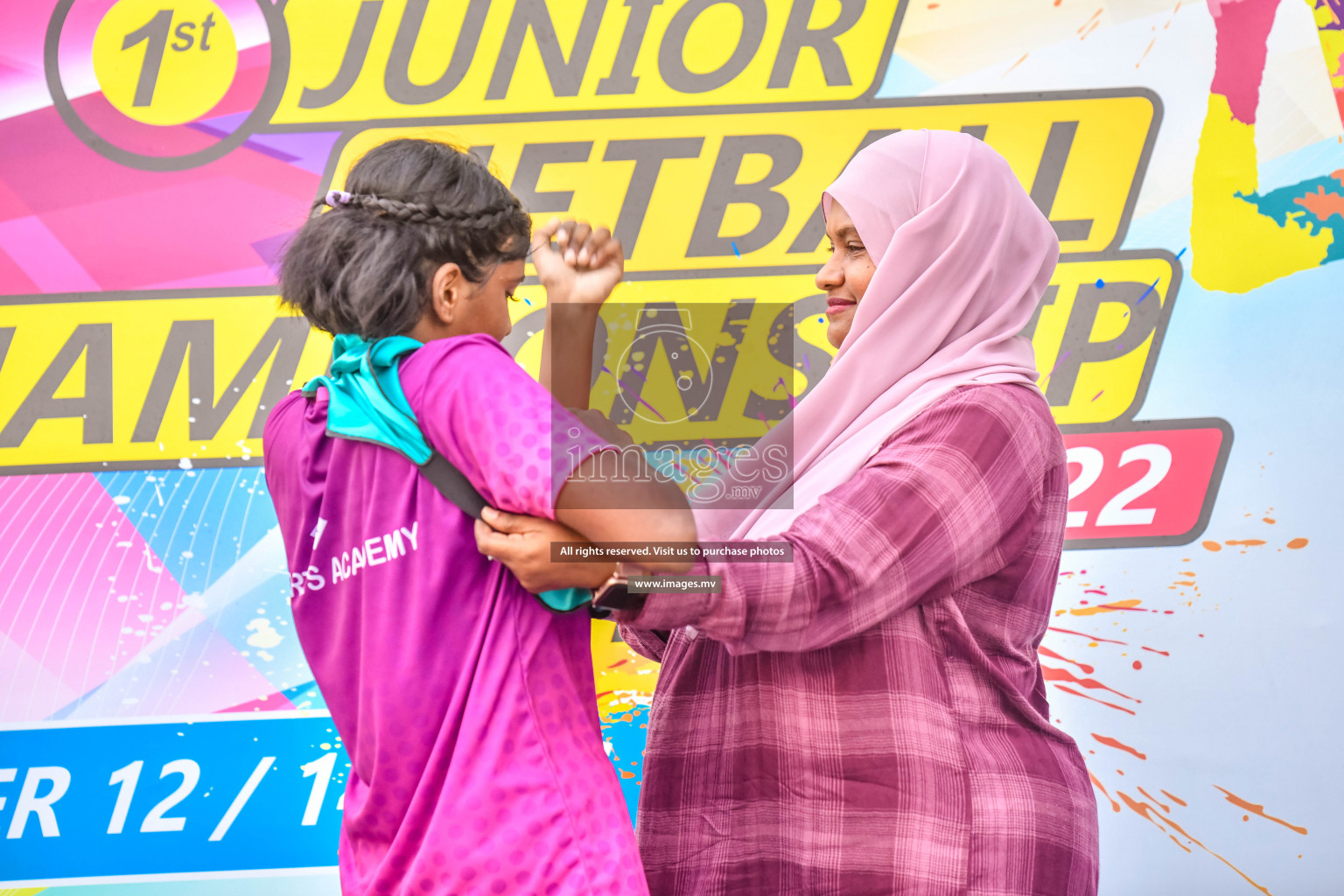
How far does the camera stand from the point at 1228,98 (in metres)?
2.08

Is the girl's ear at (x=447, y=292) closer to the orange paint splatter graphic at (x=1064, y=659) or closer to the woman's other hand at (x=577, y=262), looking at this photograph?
the woman's other hand at (x=577, y=262)

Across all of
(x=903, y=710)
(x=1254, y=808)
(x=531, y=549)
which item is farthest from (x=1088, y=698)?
(x=531, y=549)

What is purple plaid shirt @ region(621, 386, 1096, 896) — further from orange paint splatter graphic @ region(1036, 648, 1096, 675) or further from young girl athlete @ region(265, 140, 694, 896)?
orange paint splatter graphic @ region(1036, 648, 1096, 675)

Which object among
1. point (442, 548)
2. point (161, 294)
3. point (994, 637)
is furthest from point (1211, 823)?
point (161, 294)

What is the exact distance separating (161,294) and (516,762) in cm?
174

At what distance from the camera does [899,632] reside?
95 cm

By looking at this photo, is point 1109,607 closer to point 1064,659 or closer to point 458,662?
point 1064,659

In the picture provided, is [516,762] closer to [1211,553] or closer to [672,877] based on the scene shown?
[672,877]

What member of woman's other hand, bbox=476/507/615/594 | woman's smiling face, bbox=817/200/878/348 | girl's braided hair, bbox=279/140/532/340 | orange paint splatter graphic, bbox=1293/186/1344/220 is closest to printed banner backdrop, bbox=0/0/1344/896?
orange paint splatter graphic, bbox=1293/186/1344/220

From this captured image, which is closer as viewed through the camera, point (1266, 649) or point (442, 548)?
point (442, 548)

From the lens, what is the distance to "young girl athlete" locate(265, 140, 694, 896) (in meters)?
0.76

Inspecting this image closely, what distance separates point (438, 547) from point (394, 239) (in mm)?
277

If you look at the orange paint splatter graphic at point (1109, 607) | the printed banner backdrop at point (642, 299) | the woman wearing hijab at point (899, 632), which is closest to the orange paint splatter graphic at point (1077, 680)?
the printed banner backdrop at point (642, 299)

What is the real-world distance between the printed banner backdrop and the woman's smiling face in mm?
870
